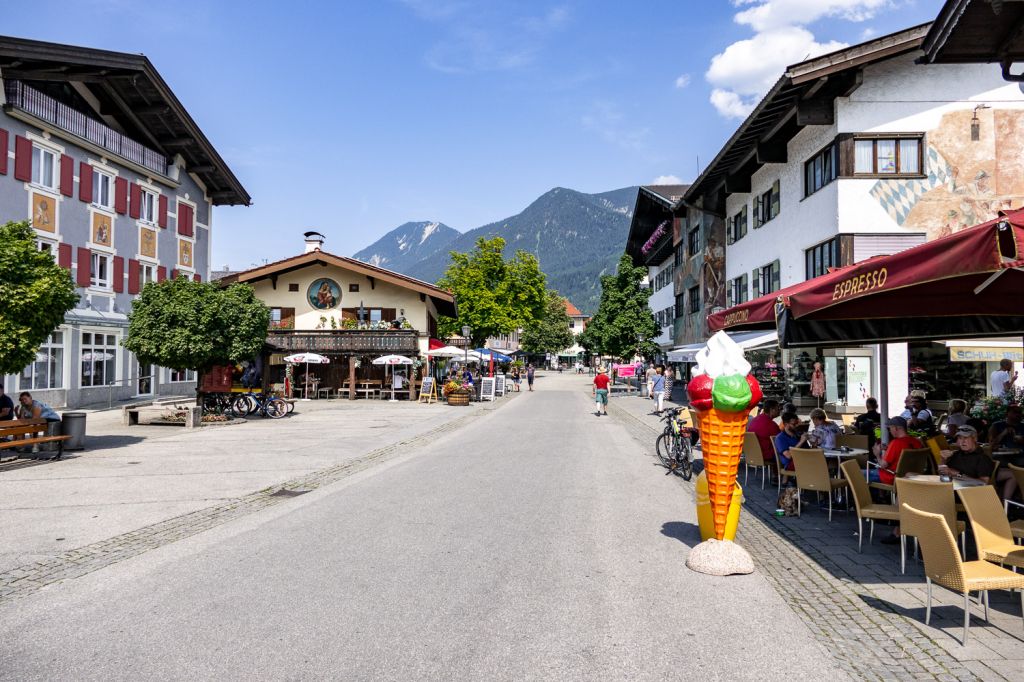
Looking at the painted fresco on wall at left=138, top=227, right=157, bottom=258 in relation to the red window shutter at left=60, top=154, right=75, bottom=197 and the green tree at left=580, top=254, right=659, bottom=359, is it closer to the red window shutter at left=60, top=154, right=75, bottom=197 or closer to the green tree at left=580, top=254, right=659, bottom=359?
the red window shutter at left=60, top=154, right=75, bottom=197

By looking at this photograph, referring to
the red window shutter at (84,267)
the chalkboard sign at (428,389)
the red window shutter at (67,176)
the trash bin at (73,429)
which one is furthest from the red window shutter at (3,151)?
the chalkboard sign at (428,389)

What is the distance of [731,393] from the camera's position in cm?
611

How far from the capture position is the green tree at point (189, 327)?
19.0 metres

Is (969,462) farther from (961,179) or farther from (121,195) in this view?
(121,195)

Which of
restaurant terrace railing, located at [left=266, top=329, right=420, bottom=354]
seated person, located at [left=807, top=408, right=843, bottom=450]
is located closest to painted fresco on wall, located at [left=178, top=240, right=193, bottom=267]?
restaurant terrace railing, located at [left=266, top=329, right=420, bottom=354]

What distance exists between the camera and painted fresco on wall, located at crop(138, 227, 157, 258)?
31.1 meters

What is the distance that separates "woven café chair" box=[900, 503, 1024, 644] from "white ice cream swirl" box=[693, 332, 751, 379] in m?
1.79

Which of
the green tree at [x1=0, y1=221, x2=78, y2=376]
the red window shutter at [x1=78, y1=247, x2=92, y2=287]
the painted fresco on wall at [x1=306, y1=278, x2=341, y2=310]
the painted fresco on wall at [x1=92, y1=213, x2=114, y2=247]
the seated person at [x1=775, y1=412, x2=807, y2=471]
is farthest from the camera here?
the painted fresco on wall at [x1=306, y1=278, x2=341, y2=310]

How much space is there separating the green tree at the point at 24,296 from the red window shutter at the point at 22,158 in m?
14.0

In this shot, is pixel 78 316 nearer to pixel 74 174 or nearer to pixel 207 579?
pixel 74 174

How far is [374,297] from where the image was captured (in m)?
38.2

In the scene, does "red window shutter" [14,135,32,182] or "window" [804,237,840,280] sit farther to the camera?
"red window shutter" [14,135,32,182]

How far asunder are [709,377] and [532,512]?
3247mm

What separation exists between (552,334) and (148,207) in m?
85.5
